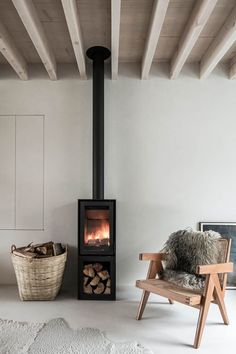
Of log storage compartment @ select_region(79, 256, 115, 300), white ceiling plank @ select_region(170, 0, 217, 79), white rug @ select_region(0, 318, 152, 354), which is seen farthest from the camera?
log storage compartment @ select_region(79, 256, 115, 300)

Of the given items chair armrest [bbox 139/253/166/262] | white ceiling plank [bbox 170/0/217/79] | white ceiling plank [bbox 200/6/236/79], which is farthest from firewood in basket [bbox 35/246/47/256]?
white ceiling plank [bbox 200/6/236/79]

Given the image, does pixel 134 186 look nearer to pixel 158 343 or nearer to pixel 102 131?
pixel 102 131

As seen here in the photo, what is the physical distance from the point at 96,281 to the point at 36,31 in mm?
2488

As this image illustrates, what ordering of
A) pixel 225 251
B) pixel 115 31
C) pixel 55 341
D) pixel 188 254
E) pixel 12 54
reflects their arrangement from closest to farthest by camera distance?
1. pixel 55 341
2. pixel 115 31
3. pixel 225 251
4. pixel 188 254
5. pixel 12 54

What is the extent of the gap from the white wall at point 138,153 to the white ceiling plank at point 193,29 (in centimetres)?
49

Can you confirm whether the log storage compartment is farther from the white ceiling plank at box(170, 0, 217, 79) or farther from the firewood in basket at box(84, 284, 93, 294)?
the white ceiling plank at box(170, 0, 217, 79)

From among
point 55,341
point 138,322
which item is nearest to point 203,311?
point 138,322

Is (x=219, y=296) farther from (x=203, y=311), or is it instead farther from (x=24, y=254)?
(x=24, y=254)

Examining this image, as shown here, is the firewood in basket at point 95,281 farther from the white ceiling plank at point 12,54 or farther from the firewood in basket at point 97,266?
the white ceiling plank at point 12,54

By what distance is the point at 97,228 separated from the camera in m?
3.58

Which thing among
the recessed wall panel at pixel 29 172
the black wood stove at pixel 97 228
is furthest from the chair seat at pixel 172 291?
the recessed wall panel at pixel 29 172

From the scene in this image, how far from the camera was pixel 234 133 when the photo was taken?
3863 mm

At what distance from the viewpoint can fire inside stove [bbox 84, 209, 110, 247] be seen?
3.52m

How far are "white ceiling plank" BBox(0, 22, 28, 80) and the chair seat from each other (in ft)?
8.29
